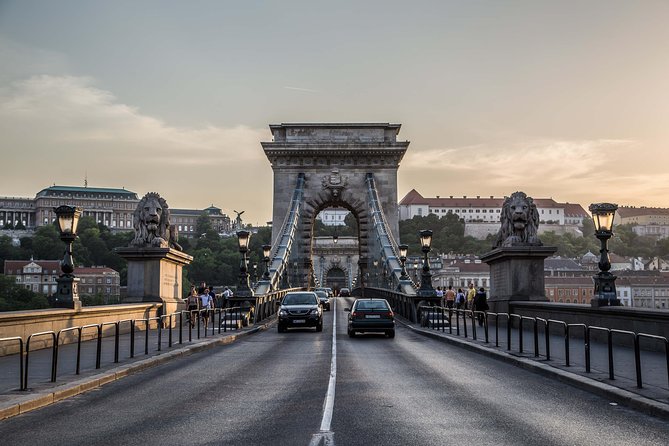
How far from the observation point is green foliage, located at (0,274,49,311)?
89625 mm

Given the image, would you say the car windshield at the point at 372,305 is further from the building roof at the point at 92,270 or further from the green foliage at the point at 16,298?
the building roof at the point at 92,270

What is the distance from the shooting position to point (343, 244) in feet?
436

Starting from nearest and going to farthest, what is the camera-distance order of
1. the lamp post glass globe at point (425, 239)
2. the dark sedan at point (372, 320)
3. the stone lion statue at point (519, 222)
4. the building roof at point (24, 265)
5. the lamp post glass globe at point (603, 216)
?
1. the lamp post glass globe at point (603, 216)
2. the stone lion statue at point (519, 222)
3. the dark sedan at point (372, 320)
4. the lamp post glass globe at point (425, 239)
5. the building roof at point (24, 265)

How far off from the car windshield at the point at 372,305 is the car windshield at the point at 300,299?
3587 mm

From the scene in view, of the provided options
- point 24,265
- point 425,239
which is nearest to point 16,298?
point 24,265

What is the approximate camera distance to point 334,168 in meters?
65.9

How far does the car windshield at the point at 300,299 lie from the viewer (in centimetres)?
3056

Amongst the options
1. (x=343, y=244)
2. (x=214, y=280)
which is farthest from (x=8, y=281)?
(x=343, y=244)

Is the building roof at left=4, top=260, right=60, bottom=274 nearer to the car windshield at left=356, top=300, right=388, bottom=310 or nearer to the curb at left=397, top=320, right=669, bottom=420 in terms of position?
the car windshield at left=356, top=300, right=388, bottom=310

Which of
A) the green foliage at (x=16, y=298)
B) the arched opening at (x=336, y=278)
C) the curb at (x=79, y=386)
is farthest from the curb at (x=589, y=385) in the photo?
the arched opening at (x=336, y=278)

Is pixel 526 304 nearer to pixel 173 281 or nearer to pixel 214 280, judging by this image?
pixel 173 281

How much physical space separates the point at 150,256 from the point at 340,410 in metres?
16.8

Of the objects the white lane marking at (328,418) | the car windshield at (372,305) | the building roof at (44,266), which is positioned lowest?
the white lane marking at (328,418)

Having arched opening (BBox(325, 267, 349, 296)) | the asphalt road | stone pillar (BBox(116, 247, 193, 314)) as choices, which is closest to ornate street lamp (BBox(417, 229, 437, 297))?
stone pillar (BBox(116, 247, 193, 314))
